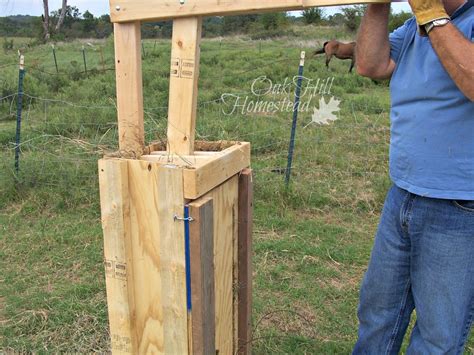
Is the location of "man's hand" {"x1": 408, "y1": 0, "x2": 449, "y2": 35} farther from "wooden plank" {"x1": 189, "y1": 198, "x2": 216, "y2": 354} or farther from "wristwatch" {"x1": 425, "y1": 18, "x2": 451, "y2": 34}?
"wooden plank" {"x1": 189, "y1": 198, "x2": 216, "y2": 354}

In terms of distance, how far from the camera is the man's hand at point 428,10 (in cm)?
153

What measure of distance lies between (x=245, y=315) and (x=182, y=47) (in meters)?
1.16

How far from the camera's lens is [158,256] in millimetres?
1725

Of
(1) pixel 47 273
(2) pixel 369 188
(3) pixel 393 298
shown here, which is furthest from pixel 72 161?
(3) pixel 393 298

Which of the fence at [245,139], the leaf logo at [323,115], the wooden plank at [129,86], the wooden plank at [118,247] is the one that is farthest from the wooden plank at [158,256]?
the leaf logo at [323,115]

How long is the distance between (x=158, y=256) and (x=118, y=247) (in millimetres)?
151

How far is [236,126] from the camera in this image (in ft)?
24.2

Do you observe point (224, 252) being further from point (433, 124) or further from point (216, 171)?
point (433, 124)

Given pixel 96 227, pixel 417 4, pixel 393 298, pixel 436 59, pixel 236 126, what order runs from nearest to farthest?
1. pixel 417 4
2. pixel 436 59
3. pixel 393 298
4. pixel 96 227
5. pixel 236 126

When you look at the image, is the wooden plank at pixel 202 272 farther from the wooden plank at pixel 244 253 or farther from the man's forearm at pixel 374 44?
the man's forearm at pixel 374 44

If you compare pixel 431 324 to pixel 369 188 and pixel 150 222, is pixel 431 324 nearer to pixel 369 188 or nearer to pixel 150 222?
pixel 150 222

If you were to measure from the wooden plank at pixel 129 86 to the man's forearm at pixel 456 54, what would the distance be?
3.27 feet

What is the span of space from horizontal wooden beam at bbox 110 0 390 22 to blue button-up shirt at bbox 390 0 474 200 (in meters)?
0.26

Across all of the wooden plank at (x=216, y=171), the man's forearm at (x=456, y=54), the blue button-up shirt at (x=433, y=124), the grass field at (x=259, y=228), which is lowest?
the grass field at (x=259, y=228)
